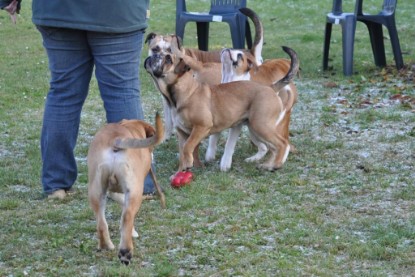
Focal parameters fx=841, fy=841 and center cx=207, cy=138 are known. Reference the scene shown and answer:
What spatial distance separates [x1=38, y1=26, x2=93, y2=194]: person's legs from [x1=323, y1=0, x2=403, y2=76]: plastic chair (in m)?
6.14

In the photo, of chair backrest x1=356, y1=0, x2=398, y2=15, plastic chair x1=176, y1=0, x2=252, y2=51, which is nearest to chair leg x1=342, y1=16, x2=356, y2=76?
chair backrest x1=356, y1=0, x2=398, y2=15

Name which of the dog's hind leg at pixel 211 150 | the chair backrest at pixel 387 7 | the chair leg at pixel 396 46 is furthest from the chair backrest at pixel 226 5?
the dog's hind leg at pixel 211 150

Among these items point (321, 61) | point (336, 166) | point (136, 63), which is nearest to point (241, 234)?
point (136, 63)

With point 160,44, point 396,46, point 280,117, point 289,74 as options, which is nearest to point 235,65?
point 289,74

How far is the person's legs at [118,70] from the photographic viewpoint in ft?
18.9

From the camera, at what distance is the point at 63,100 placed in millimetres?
6062

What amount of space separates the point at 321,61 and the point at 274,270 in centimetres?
850

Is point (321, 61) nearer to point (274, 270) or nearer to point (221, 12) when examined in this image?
point (221, 12)

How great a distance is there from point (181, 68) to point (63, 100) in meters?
1.13

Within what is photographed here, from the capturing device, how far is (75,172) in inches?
250

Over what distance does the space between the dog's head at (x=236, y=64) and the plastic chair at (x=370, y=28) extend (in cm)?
406

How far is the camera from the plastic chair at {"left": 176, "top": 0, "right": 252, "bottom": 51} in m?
11.6

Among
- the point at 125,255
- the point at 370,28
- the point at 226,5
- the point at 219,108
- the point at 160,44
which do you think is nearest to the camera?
the point at 125,255

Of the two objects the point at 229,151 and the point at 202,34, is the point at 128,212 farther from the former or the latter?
the point at 202,34
